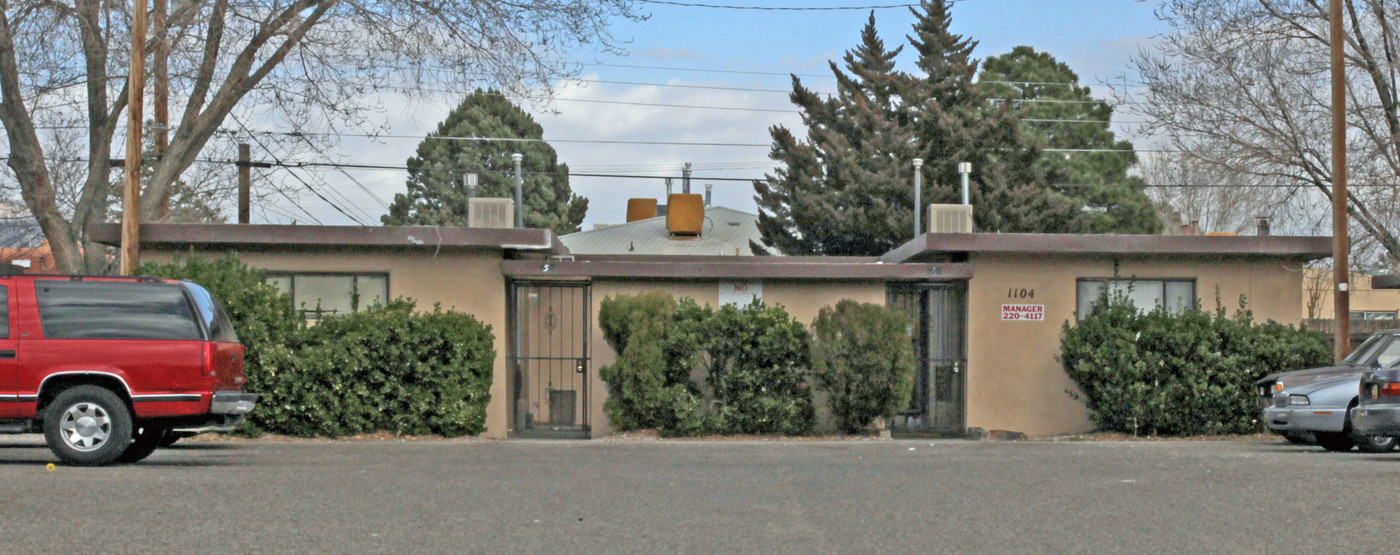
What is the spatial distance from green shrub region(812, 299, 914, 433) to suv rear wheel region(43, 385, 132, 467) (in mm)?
9663

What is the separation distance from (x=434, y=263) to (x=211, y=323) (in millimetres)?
7188

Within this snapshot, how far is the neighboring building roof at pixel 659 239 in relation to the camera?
44.2 meters

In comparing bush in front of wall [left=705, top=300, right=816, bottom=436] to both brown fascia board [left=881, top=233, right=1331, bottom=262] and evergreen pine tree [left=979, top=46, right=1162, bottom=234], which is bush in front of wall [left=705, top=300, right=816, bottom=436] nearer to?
brown fascia board [left=881, top=233, right=1331, bottom=262]

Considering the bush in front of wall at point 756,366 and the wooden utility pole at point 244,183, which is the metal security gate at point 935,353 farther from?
the wooden utility pole at point 244,183

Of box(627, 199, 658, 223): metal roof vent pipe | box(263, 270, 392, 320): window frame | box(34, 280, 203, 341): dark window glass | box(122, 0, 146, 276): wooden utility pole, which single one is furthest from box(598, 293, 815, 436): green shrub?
box(627, 199, 658, 223): metal roof vent pipe

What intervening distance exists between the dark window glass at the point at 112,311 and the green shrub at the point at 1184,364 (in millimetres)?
12452

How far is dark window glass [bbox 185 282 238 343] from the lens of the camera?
513 inches

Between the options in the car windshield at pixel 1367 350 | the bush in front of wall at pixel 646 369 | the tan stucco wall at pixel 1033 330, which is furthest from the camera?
the tan stucco wall at pixel 1033 330

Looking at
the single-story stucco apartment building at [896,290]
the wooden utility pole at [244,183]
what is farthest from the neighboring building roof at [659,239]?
the single-story stucco apartment building at [896,290]

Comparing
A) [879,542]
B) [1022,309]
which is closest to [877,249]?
[1022,309]

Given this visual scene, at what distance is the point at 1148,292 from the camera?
21.4 meters

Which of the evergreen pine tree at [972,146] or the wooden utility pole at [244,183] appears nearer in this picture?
the wooden utility pole at [244,183]

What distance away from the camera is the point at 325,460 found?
1404 centimetres

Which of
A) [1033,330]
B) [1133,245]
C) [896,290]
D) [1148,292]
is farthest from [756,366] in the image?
[1148,292]
